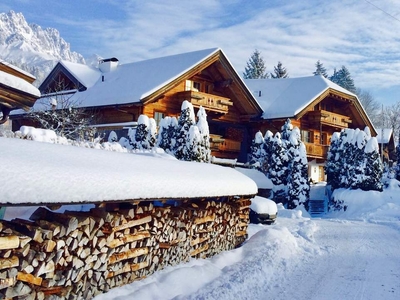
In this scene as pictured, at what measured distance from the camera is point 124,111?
24.2 m

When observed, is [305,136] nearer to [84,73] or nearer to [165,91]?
[165,91]

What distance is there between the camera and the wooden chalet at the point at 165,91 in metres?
24.4

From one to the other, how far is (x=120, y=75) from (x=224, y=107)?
23.2ft

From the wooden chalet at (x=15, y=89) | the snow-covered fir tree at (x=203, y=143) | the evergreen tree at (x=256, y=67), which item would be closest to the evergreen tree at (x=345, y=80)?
the evergreen tree at (x=256, y=67)

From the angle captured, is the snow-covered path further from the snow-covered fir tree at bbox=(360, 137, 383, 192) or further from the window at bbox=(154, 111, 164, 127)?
the window at bbox=(154, 111, 164, 127)

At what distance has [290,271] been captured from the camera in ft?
28.5

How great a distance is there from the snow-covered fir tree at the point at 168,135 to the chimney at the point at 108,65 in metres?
12.7

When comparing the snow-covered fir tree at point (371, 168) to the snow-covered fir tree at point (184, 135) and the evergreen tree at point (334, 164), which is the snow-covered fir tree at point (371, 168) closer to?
the evergreen tree at point (334, 164)

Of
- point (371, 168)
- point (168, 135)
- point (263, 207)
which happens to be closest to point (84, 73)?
point (168, 135)

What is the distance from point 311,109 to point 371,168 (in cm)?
1013

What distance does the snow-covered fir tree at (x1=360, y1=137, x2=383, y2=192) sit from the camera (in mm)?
23258

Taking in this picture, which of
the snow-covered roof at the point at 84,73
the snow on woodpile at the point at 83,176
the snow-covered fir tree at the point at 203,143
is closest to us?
the snow on woodpile at the point at 83,176

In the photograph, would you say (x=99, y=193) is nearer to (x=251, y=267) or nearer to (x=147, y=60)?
(x=251, y=267)

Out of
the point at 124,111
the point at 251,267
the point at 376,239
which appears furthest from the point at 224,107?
the point at 251,267
